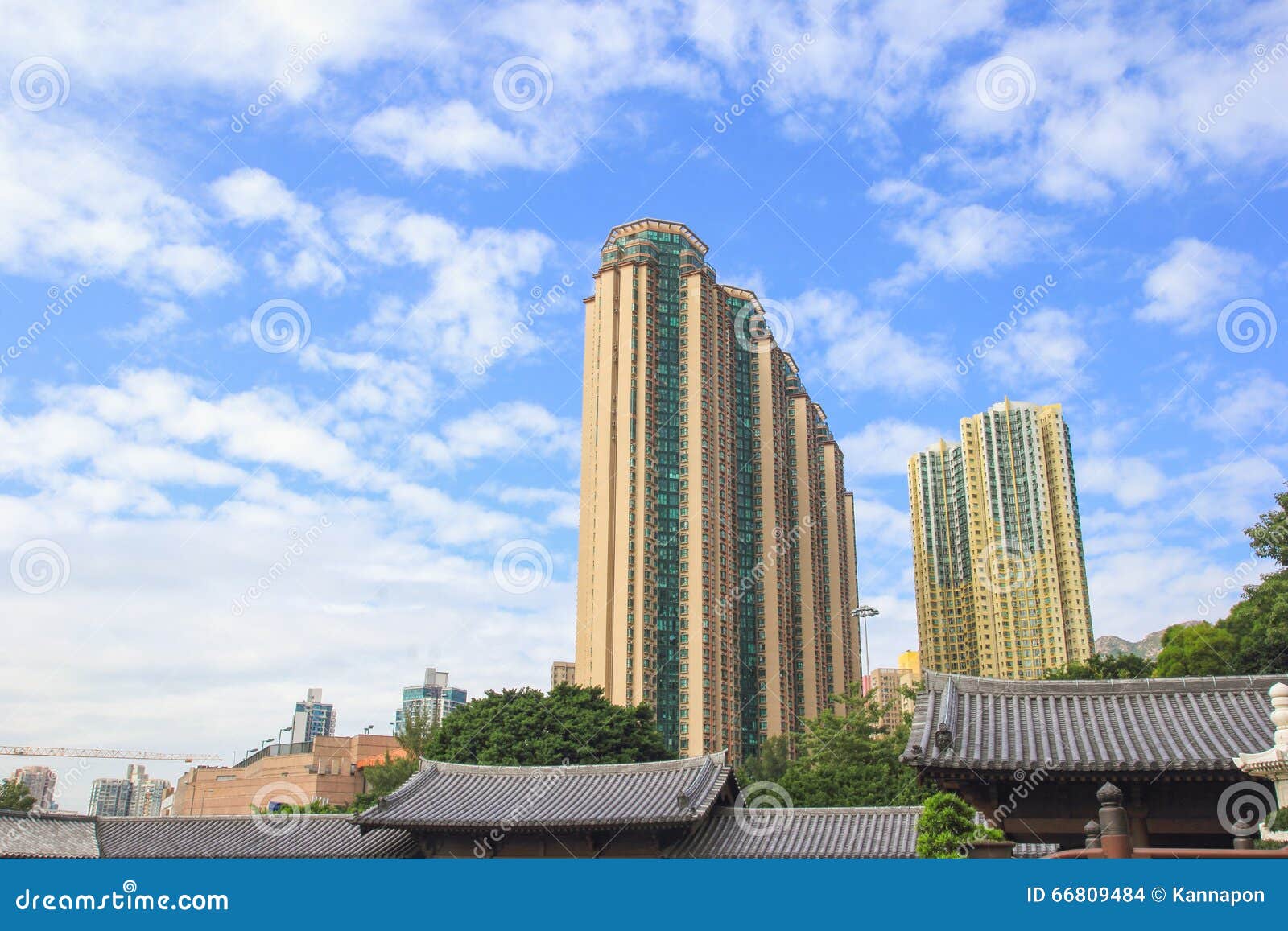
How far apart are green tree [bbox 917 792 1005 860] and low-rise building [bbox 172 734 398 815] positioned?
7492 centimetres

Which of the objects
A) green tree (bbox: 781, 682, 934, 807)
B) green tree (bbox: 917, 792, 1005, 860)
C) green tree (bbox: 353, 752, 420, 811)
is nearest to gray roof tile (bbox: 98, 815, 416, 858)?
green tree (bbox: 917, 792, 1005, 860)

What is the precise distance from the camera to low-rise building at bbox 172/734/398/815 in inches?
3285

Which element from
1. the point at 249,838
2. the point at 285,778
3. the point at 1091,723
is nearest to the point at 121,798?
the point at 285,778

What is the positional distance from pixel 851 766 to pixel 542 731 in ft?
53.4

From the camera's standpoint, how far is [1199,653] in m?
52.3

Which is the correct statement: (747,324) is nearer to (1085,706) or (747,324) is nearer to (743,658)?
(743,658)

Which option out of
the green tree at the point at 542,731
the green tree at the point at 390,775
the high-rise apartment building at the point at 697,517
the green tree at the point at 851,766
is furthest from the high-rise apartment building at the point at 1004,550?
the green tree at the point at 390,775

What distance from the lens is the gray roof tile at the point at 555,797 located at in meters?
23.7

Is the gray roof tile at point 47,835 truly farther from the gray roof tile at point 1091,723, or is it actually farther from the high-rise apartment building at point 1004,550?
the high-rise apartment building at point 1004,550

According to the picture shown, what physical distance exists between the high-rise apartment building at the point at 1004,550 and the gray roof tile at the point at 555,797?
273ft

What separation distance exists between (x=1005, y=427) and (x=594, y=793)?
89014 mm

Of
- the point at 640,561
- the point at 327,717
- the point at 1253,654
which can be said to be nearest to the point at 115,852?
the point at 1253,654

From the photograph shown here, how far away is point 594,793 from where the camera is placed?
25.6 m

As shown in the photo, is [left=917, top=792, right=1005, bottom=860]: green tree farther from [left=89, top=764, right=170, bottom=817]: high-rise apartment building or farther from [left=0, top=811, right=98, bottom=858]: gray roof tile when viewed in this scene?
[left=89, top=764, right=170, bottom=817]: high-rise apartment building
